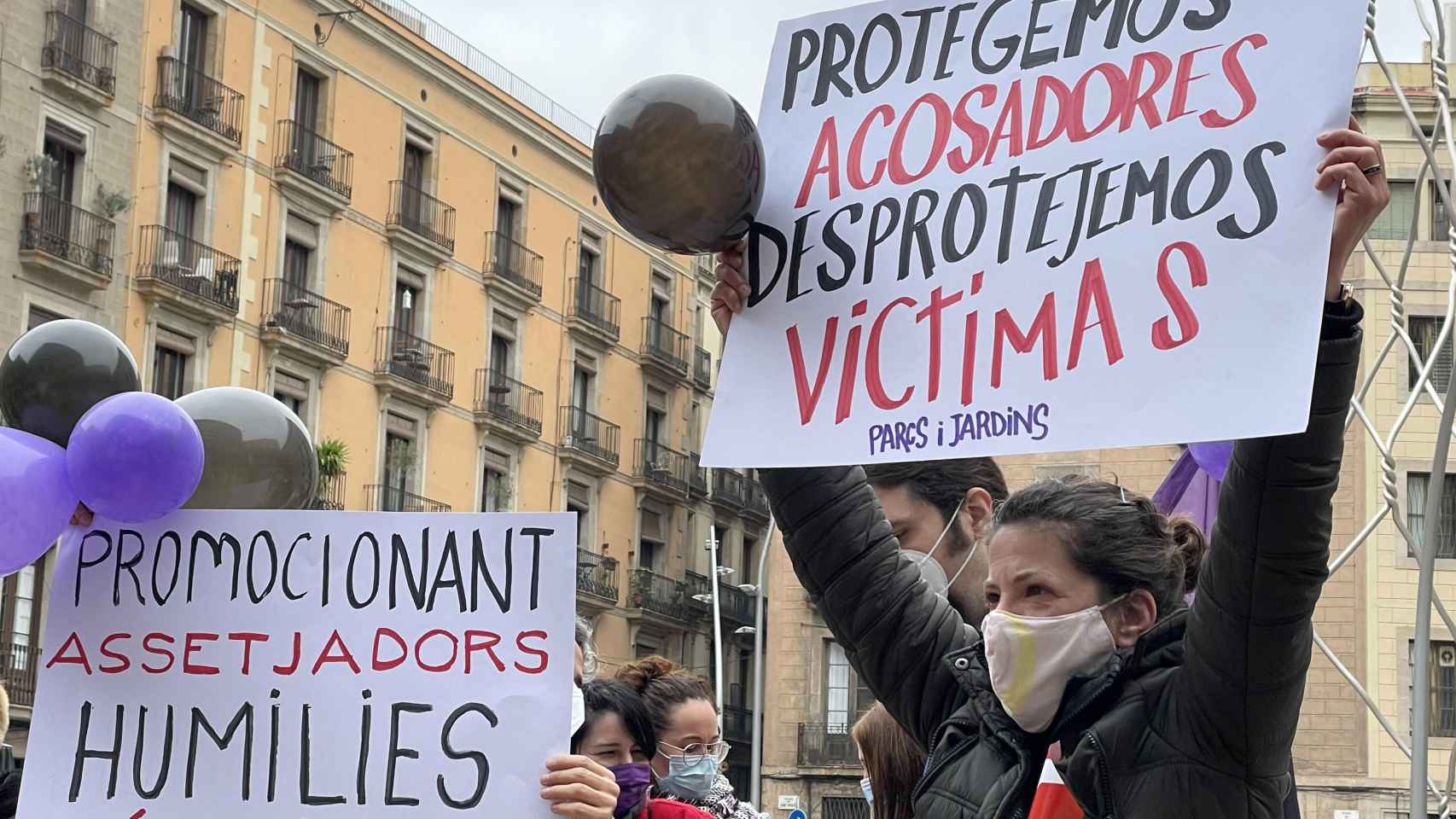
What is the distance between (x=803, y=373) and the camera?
2.90m

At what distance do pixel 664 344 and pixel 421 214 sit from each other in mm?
8753

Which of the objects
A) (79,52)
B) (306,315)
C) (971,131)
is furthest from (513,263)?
(971,131)

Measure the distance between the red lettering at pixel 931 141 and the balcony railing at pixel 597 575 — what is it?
1329 inches

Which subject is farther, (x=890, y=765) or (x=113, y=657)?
(x=890, y=765)

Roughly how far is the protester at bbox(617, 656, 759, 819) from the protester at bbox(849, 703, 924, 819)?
1.36 m

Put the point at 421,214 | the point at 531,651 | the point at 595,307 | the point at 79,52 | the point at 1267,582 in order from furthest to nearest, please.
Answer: the point at 595,307
the point at 421,214
the point at 79,52
the point at 531,651
the point at 1267,582

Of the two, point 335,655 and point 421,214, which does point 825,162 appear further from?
point 421,214

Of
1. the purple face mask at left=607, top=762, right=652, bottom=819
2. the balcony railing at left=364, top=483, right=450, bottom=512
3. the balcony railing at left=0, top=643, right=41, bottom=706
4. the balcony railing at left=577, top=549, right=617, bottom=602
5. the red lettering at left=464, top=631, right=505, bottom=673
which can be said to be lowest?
the purple face mask at left=607, top=762, right=652, bottom=819

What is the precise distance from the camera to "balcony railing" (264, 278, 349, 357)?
2948 centimetres

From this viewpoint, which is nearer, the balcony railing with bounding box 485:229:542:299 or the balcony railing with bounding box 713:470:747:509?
the balcony railing with bounding box 485:229:542:299

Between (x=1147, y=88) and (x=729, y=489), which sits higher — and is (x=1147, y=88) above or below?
below

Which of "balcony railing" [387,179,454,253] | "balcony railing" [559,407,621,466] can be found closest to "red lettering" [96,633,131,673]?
"balcony railing" [387,179,454,253]

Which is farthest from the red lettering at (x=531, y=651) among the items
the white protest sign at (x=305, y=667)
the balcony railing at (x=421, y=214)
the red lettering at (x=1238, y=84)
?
the balcony railing at (x=421, y=214)

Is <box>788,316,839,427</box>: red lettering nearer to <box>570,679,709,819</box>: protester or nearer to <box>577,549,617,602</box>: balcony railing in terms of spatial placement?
<box>570,679,709,819</box>: protester
